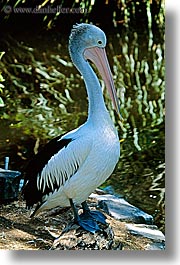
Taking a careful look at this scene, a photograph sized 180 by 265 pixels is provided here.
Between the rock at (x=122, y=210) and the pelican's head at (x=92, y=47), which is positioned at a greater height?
the pelican's head at (x=92, y=47)

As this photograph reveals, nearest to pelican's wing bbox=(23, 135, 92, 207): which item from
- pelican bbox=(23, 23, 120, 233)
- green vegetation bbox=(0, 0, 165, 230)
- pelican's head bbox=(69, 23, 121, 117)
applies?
pelican bbox=(23, 23, 120, 233)

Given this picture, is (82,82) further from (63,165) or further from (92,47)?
(63,165)

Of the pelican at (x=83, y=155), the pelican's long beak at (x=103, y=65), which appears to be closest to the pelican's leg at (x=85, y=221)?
the pelican at (x=83, y=155)

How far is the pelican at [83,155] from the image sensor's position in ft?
7.92

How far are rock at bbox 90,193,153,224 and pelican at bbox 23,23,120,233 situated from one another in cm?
9

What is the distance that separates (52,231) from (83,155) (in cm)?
31

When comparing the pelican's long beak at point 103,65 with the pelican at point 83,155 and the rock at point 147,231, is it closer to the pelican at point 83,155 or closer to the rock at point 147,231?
the pelican at point 83,155

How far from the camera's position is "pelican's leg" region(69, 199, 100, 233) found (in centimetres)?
240

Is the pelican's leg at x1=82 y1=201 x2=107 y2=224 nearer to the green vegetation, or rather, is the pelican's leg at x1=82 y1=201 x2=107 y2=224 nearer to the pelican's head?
the green vegetation

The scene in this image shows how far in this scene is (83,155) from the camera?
2412 millimetres

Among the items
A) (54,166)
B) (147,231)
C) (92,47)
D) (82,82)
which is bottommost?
(147,231)

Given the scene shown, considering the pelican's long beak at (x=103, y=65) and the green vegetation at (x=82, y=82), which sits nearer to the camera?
the pelican's long beak at (x=103, y=65)

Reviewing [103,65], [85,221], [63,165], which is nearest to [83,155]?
[63,165]

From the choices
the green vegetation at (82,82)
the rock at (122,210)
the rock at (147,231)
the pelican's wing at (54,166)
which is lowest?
the rock at (147,231)
